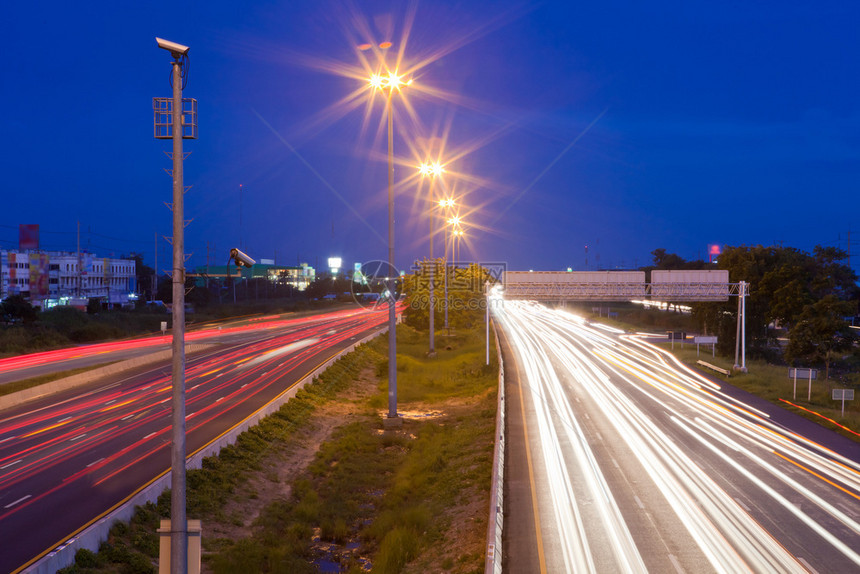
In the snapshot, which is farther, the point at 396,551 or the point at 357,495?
the point at 357,495

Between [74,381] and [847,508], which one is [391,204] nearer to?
[847,508]

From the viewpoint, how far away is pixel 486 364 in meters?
41.5

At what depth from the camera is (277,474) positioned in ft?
70.6

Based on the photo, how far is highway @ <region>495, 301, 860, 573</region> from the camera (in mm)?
12398

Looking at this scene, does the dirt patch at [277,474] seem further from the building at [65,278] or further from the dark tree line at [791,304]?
the building at [65,278]

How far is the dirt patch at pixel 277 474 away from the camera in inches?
651

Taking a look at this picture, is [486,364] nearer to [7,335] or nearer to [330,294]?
[7,335]

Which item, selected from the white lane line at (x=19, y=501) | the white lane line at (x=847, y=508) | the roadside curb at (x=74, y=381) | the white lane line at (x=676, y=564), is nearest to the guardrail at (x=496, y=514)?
the white lane line at (x=676, y=564)

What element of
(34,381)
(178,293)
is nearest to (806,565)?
(178,293)

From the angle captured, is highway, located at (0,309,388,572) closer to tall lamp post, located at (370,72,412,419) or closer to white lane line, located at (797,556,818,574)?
tall lamp post, located at (370,72,412,419)

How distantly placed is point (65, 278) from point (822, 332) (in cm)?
10183

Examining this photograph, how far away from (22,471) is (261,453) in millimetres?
7351

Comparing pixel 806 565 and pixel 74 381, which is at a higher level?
pixel 74 381

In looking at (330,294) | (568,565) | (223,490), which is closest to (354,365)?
(223,490)
